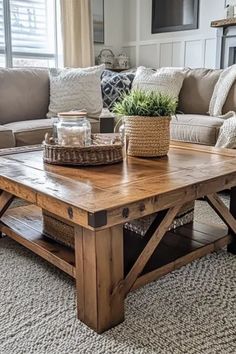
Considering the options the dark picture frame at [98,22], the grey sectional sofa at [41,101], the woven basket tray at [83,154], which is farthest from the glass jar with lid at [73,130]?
the dark picture frame at [98,22]

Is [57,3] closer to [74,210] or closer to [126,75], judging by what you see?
[126,75]

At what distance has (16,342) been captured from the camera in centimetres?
115

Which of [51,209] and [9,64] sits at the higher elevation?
[9,64]

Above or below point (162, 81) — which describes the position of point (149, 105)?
below

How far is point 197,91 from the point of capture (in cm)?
328

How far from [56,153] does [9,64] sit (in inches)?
131

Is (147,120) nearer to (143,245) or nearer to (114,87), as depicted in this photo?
(143,245)

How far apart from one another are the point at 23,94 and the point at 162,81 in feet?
3.89

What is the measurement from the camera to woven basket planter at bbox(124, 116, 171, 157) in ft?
5.34

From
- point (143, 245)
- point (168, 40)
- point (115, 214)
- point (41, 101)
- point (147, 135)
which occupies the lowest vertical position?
point (143, 245)

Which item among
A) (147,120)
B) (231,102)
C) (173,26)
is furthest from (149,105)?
(173,26)

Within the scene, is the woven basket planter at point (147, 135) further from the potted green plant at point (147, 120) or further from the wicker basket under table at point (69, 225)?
the wicker basket under table at point (69, 225)

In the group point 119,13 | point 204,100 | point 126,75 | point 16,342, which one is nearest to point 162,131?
point 16,342

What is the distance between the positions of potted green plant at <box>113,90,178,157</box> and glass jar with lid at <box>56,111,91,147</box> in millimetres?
170
